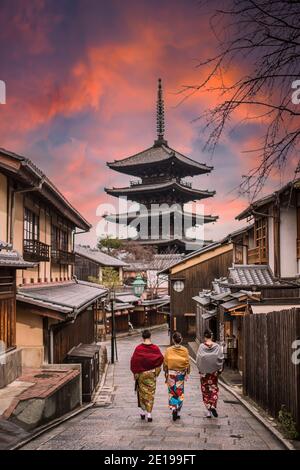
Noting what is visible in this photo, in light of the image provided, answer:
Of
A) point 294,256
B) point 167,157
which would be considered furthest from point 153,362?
point 167,157

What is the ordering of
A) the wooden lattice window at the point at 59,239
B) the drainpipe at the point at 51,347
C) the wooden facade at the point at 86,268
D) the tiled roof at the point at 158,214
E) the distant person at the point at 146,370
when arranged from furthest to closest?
the tiled roof at the point at 158,214
the wooden facade at the point at 86,268
the wooden lattice window at the point at 59,239
the drainpipe at the point at 51,347
the distant person at the point at 146,370

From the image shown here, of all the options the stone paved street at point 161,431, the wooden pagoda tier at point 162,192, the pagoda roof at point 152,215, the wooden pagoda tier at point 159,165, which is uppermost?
the wooden pagoda tier at point 159,165

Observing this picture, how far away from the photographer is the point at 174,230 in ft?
188

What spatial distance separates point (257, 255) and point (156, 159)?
35358mm

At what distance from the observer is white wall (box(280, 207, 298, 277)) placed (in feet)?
58.5

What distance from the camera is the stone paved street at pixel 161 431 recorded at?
22.2 feet

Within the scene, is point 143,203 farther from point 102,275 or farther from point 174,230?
point 102,275

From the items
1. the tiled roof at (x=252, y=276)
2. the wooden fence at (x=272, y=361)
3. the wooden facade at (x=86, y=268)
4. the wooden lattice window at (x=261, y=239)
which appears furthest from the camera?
the wooden facade at (x=86, y=268)

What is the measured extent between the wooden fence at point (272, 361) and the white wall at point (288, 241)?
704 centimetres

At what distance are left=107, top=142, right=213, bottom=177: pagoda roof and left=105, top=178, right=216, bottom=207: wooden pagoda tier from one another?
1.74m

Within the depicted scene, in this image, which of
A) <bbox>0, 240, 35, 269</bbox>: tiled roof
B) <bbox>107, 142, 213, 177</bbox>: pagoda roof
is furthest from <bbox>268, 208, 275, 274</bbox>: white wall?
<bbox>107, 142, 213, 177</bbox>: pagoda roof

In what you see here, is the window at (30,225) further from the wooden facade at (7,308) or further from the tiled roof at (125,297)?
the tiled roof at (125,297)

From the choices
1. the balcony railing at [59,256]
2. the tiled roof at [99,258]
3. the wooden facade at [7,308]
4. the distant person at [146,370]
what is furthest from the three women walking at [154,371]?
the tiled roof at [99,258]

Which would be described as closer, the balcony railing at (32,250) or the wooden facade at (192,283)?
the balcony railing at (32,250)
